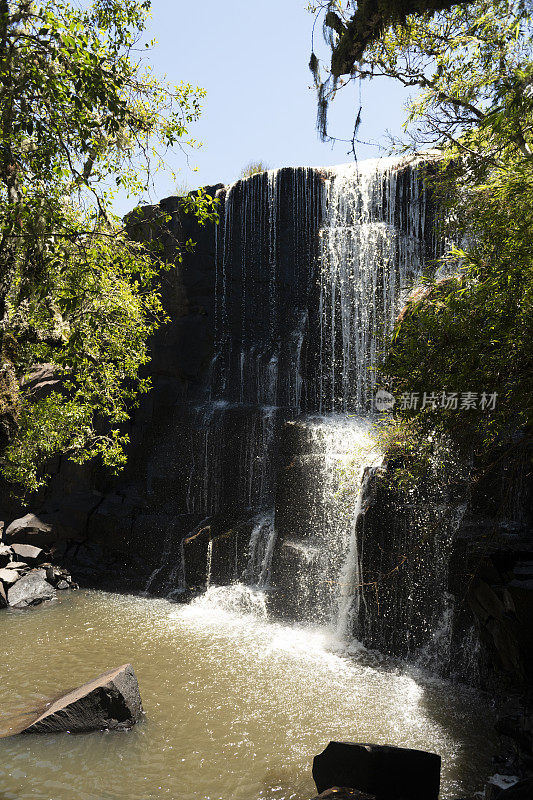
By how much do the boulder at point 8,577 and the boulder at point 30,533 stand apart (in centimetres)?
175

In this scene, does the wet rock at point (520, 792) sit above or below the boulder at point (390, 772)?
above

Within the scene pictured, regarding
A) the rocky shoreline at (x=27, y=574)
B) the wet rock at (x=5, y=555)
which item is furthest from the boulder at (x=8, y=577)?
the wet rock at (x=5, y=555)

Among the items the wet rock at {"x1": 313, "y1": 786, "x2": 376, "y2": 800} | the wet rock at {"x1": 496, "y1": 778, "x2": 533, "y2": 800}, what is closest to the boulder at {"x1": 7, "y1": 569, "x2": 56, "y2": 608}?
the wet rock at {"x1": 313, "y1": 786, "x2": 376, "y2": 800}

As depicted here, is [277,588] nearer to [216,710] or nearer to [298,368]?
[216,710]

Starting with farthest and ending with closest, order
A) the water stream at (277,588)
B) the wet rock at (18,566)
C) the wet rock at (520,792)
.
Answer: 1. the wet rock at (18,566)
2. the water stream at (277,588)
3. the wet rock at (520,792)

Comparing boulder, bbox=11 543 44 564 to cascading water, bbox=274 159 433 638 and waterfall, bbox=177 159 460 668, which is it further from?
cascading water, bbox=274 159 433 638

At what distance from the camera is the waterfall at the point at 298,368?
565 inches

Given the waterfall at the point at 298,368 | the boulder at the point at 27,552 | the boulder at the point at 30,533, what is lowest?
the boulder at the point at 27,552

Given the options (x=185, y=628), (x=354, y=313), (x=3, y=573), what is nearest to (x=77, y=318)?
(x=185, y=628)

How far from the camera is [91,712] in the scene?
26.0ft

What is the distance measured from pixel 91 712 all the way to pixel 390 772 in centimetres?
422

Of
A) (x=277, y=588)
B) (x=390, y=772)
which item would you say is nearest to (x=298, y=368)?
(x=277, y=588)

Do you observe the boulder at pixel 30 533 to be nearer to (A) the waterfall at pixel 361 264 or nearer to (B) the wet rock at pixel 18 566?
(B) the wet rock at pixel 18 566

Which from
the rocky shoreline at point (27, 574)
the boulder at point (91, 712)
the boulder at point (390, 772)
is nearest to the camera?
the boulder at point (390, 772)
